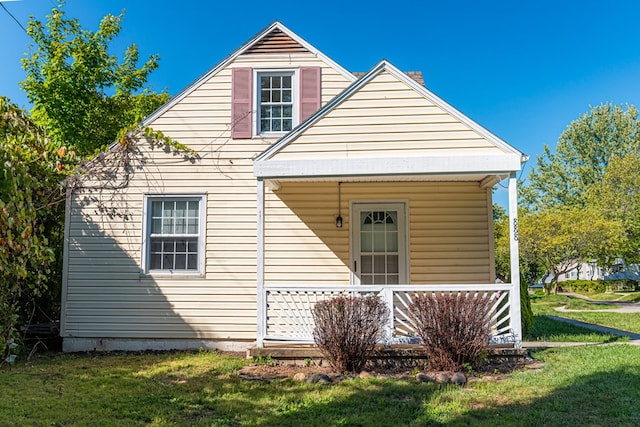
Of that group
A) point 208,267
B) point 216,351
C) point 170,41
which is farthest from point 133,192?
point 170,41

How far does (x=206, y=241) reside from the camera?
894 cm

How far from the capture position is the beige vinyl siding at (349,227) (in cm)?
886

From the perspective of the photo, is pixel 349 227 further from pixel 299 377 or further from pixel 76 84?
pixel 76 84

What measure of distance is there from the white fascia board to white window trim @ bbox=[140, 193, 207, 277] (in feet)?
6.61

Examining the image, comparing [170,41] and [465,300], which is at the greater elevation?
[170,41]

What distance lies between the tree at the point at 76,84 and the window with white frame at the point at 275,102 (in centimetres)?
783

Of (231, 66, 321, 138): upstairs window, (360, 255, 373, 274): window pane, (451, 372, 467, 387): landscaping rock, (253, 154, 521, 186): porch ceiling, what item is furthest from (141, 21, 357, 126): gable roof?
(451, 372, 467, 387): landscaping rock

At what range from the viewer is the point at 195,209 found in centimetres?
912

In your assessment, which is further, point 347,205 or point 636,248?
point 636,248

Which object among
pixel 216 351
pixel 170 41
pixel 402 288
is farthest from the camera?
pixel 170 41

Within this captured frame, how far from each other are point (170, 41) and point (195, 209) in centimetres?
1185

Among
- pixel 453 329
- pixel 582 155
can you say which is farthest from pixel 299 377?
pixel 582 155

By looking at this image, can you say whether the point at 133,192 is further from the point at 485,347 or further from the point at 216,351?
the point at 485,347

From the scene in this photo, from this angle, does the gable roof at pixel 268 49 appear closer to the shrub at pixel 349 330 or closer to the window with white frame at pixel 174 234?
the window with white frame at pixel 174 234
